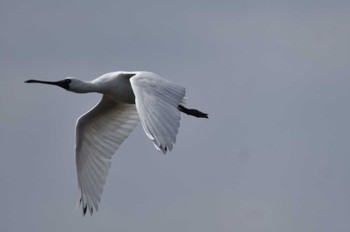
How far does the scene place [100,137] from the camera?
1176 inches

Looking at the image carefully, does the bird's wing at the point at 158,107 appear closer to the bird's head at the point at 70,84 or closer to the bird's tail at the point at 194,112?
the bird's head at the point at 70,84

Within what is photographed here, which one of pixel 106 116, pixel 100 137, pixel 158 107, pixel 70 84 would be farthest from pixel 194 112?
pixel 158 107

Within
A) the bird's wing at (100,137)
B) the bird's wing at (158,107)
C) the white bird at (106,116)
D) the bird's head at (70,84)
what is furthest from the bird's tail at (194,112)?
the bird's wing at (158,107)

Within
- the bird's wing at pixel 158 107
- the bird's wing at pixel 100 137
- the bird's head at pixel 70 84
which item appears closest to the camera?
the bird's wing at pixel 158 107

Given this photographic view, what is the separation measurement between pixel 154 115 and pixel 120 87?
15.0 feet

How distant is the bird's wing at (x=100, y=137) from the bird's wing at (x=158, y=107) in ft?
13.4

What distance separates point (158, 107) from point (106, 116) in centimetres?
654

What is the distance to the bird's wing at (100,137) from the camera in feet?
95.5

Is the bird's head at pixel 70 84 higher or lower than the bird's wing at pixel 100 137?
higher

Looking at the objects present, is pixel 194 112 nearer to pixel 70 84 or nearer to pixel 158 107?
pixel 70 84

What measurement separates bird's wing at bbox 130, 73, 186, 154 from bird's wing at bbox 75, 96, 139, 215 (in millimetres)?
4078

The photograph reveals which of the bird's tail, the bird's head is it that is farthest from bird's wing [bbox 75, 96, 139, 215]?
the bird's tail

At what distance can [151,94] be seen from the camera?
24328 mm

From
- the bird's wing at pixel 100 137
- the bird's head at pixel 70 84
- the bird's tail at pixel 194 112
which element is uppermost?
the bird's head at pixel 70 84
